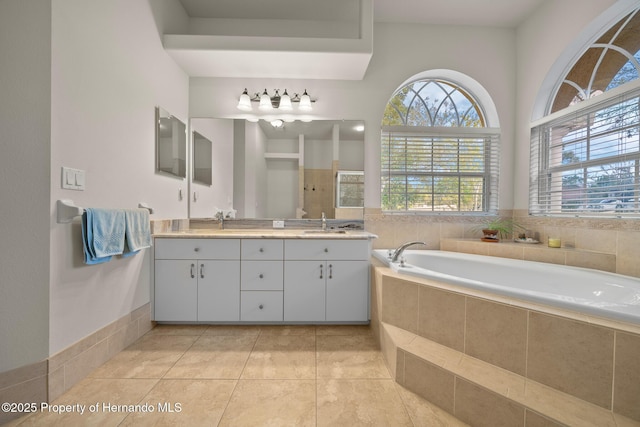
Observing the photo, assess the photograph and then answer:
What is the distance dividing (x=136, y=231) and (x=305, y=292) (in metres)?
1.29

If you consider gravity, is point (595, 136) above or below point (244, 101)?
below

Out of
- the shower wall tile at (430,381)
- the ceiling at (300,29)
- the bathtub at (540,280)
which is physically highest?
the ceiling at (300,29)

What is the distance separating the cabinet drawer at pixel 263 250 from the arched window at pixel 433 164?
1.31m

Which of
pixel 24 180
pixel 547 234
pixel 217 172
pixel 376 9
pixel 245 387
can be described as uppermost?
pixel 376 9

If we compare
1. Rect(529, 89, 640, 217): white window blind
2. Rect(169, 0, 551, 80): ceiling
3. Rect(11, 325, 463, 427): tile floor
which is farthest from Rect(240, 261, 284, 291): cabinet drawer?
Rect(529, 89, 640, 217): white window blind

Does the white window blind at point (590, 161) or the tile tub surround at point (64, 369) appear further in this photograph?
the white window blind at point (590, 161)

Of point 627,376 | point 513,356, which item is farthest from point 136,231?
point 627,376

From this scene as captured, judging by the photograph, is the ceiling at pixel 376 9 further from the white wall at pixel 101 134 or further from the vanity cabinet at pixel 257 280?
the vanity cabinet at pixel 257 280

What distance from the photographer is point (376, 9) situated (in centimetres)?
257

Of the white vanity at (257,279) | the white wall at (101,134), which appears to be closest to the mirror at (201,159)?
the white wall at (101,134)

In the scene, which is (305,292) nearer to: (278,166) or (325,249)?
(325,249)

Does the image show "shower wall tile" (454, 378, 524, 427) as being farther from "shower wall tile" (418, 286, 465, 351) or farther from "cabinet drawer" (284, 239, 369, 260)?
"cabinet drawer" (284, 239, 369, 260)

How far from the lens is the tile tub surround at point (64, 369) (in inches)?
49.4

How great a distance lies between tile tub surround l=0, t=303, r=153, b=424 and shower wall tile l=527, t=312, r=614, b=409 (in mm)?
2321
